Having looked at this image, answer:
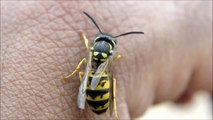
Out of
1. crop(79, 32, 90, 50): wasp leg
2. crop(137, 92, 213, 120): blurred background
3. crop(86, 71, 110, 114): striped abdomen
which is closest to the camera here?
crop(86, 71, 110, 114): striped abdomen

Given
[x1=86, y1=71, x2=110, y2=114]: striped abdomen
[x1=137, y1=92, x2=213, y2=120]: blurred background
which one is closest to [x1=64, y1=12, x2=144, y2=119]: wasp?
[x1=86, y1=71, x2=110, y2=114]: striped abdomen

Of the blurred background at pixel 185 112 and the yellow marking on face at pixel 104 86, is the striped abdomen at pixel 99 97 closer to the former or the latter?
the yellow marking on face at pixel 104 86

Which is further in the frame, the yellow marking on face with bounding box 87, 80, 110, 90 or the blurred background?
the blurred background

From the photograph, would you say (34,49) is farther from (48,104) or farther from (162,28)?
(162,28)

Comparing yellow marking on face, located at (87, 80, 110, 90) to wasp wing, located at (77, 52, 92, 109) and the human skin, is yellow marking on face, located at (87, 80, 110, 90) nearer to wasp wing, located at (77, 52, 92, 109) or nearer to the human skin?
wasp wing, located at (77, 52, 92, 109)

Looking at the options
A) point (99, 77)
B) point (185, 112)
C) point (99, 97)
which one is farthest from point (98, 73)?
point (185, 112)

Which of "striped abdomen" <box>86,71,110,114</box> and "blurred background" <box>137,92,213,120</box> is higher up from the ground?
"striped abdomen" <box>86,71,110,114</box>

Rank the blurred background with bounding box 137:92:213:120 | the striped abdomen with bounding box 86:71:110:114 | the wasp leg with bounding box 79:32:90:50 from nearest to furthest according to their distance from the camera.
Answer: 1. the striped abdomen with bounding box 86:71:110:114
2. the wasp leg with bounding box 79:32:90:50
3. the blurred background with bounding box 137:92:213:120

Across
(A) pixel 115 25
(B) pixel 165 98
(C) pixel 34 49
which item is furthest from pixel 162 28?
(C) pixel 34 49
